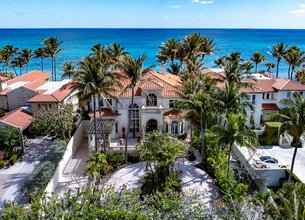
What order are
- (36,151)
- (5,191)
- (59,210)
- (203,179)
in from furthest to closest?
(36,151), (203,179), (5,191), (59,210)

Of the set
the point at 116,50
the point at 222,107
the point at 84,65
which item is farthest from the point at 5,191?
the point at 116,50

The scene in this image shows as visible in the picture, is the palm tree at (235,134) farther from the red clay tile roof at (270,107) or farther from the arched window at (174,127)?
the red clay tile roof at (270,107)

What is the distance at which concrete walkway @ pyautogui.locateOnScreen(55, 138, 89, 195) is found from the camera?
27.7 meters

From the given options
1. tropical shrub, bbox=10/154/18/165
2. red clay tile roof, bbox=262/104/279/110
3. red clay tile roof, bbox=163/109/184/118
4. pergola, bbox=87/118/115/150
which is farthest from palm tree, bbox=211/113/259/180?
tropical shrub, bbox=10/154/18/165

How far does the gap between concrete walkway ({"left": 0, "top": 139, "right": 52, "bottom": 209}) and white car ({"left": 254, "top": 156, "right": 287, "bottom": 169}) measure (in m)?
22.5

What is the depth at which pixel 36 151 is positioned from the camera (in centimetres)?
3316

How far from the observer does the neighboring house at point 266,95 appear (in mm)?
39875

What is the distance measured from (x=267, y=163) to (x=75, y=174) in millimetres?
19850

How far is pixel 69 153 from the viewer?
3247 centimetres

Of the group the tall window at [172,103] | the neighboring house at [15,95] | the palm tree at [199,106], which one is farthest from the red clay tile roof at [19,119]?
the palm tree at [199,106]

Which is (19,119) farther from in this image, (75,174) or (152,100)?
(152,100)

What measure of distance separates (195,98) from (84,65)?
1163 centimetres

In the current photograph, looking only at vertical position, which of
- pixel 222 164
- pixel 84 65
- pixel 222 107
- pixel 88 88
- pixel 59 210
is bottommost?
pixel 222 164

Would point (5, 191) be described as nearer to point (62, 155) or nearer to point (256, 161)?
point (62, 155)
